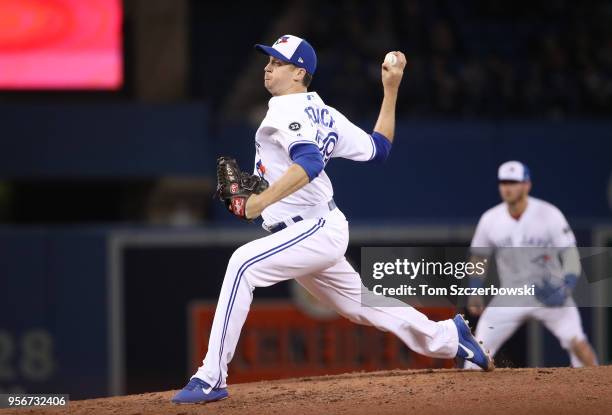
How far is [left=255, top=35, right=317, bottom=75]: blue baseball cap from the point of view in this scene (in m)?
5.84

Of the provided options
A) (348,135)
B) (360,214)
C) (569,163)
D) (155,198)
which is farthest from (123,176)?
(348,135)

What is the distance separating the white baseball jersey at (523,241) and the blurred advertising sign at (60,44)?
592 centimetres

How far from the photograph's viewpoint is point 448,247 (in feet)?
36.8

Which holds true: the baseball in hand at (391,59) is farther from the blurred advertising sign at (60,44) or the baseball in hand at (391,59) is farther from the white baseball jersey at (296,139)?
the blurred advertising sign at (60,44)

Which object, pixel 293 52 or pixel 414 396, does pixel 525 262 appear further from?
pixel 293 52

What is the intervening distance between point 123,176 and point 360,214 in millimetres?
2778

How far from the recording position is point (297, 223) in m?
5.83

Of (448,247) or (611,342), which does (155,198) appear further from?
(611,342)

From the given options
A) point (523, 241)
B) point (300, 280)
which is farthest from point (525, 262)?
point (300, 280)

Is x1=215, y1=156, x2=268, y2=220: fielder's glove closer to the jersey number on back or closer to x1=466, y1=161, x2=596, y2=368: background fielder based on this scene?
the jersey number on back

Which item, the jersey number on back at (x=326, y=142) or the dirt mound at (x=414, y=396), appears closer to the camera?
the dirt mound at (x=414, y=396)

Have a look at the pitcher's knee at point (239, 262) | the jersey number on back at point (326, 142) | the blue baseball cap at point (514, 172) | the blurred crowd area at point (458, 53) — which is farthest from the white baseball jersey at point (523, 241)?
the blurred crowd area at point (458, 53)

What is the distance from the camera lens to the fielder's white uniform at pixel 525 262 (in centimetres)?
848

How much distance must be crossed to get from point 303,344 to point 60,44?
15.3 ft
